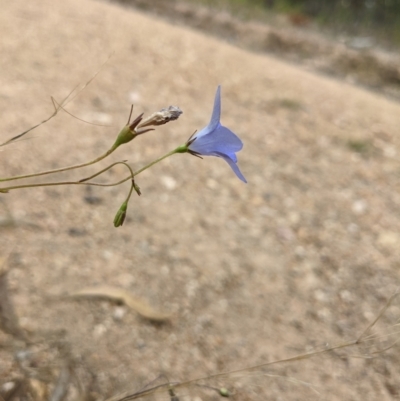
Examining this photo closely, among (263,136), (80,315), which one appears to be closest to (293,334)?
(80,315)

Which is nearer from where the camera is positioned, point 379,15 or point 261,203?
point 261,203

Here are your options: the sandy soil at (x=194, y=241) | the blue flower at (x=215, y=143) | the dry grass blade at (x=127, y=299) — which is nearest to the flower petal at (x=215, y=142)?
the blue flower at (x=215, y=143)

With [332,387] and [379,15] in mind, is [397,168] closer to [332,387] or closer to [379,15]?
[332,387]

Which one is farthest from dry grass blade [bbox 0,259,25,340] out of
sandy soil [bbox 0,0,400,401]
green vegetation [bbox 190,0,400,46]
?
green vegetation [bbox 190,0,400,46]

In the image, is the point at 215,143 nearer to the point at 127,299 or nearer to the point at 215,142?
the point at 215,142

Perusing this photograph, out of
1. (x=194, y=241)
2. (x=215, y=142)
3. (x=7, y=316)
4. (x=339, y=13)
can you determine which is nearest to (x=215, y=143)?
(x=215, y=142)

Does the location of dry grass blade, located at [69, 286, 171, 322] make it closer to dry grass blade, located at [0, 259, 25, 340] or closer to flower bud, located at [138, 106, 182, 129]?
dry grass blade, located at [0, 259, 25, 340]
